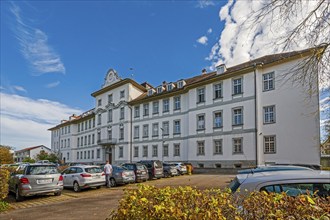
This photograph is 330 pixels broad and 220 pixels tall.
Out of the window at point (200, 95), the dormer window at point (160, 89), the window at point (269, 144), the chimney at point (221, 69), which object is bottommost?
the window at point (269, 144)

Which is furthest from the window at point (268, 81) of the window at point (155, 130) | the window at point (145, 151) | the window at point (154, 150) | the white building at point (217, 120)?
the window at point (145, 151)

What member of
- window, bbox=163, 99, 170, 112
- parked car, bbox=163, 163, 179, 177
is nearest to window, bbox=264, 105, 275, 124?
parked car, bbox=163, 163, 179, 177

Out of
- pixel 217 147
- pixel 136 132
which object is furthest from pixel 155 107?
pixel 217 147

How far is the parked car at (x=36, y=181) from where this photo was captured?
39.4ft

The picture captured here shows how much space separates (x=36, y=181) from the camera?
12.3 meters

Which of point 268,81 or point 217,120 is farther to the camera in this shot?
point 217,120

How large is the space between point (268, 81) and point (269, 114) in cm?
358

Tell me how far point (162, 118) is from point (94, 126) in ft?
71.8

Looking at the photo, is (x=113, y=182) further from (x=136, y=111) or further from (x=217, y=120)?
(x=136, y=111)

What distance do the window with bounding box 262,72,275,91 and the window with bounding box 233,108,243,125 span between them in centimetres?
363

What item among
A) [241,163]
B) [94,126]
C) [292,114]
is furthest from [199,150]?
[94,126]

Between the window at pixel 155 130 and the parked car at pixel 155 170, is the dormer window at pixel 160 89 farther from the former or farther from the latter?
the parked car at pixel 155 170

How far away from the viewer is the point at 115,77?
158 ft

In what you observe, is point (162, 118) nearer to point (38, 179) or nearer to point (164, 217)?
point (38, 179)
